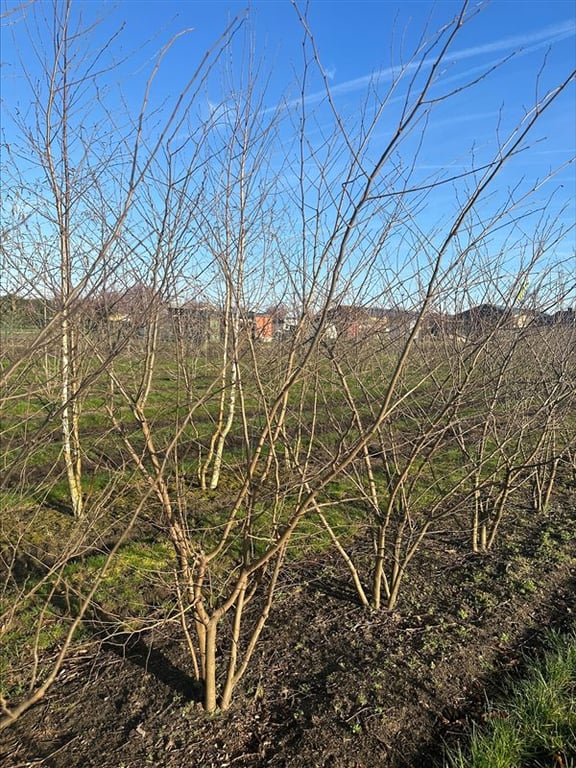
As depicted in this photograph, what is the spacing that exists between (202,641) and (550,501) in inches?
176

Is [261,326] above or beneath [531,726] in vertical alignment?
above

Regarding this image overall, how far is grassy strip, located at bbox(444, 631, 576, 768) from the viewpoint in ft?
6.93

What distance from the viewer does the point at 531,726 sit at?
7.50 feet

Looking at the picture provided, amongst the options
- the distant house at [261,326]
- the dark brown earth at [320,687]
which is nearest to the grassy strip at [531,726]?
the dark brown earth at [320,687]

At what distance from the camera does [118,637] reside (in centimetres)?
317

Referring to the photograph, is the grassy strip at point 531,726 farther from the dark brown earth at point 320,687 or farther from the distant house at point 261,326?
the distant house at point 261,326

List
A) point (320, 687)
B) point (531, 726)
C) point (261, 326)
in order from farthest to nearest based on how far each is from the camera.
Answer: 1. point (261, 326)
2. point (320, 687)
3. point (531, 726)

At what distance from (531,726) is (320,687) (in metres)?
0.95

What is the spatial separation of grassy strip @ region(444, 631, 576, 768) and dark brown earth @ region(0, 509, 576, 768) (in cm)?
12

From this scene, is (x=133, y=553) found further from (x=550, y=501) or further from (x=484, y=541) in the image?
(x=550, y=501)

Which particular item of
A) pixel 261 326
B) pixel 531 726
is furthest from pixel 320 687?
pixel 261 326

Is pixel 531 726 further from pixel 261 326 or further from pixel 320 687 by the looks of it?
pixel 261 326

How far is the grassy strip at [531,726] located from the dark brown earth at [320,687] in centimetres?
12

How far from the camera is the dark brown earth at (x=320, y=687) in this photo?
221cm
